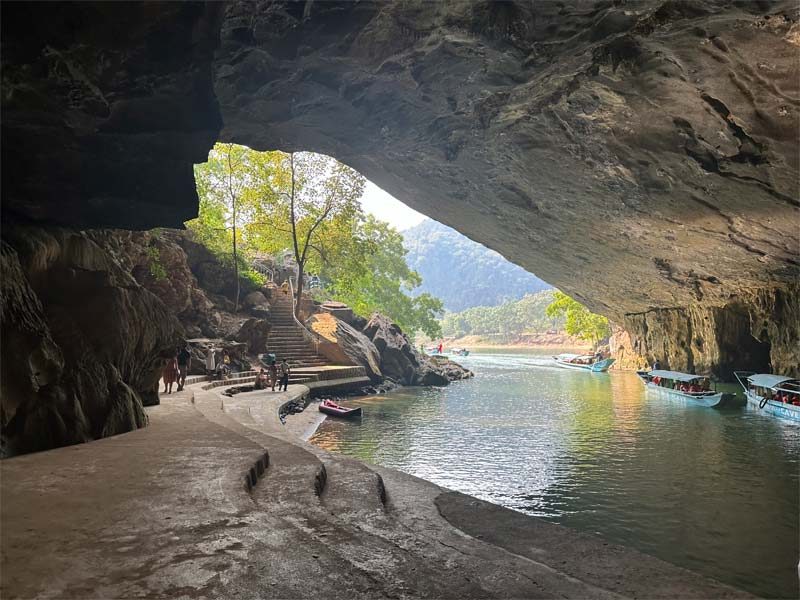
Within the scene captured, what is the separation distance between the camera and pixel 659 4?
7.46 m

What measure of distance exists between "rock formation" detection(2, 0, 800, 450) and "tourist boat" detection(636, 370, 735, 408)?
7.08m

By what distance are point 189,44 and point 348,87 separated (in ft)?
16.8

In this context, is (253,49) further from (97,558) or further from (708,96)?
(708,96)

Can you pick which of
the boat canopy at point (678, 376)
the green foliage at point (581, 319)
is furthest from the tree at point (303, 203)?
the green foliage at point (581, 319)

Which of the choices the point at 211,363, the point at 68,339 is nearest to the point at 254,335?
the point at 211,363

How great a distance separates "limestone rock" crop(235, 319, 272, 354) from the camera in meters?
24.6

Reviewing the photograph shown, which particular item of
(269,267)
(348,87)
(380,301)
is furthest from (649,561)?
(380,301)

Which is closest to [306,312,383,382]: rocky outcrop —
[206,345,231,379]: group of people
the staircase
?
the staircase

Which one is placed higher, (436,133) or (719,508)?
(436,133)

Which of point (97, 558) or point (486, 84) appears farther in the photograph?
point (486, 84)

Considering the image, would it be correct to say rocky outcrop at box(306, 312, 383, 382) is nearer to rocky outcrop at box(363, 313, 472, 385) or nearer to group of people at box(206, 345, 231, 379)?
rocky outcrop at box(363, 313, 472, 385)

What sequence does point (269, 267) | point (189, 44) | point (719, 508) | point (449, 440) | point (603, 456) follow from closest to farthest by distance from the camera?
point (189, 44), point (719, 508), point (603, 456), point (449, 440), point (269, 267)

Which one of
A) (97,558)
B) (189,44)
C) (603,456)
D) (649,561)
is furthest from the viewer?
(603,456)

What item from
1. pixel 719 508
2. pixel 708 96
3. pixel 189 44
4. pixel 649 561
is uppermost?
pixel 708 96
